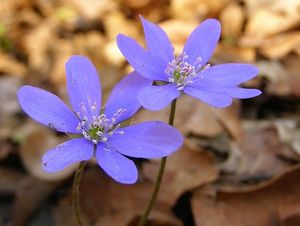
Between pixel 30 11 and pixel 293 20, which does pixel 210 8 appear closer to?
pixel 293 20

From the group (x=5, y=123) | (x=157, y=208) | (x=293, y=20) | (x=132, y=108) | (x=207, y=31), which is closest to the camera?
(x=132, y=108)

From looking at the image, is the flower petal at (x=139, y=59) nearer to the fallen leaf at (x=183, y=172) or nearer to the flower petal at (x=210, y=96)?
the flower petal at (x=210, y=96)

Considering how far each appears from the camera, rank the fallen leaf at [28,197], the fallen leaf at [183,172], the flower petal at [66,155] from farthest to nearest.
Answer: the fallen leaf at [28,197]
the fallen leaf at [183,172]
the flower petal at [66,155]

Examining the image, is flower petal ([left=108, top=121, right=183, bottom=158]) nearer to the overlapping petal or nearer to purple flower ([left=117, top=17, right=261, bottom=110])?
purple flower ([left=117, top=17, right=261, bottom=110])

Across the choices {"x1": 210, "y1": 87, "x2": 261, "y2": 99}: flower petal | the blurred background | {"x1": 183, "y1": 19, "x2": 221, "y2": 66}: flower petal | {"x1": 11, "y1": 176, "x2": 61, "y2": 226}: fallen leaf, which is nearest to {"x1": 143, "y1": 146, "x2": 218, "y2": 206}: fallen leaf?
the blurred background

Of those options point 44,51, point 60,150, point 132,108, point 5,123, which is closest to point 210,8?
point 44,51

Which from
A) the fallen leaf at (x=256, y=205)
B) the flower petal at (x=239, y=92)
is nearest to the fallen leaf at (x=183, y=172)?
the fallen leaf at (x=256, y=205)

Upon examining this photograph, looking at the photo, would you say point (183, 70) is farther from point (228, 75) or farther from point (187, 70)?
point (228, 75)
